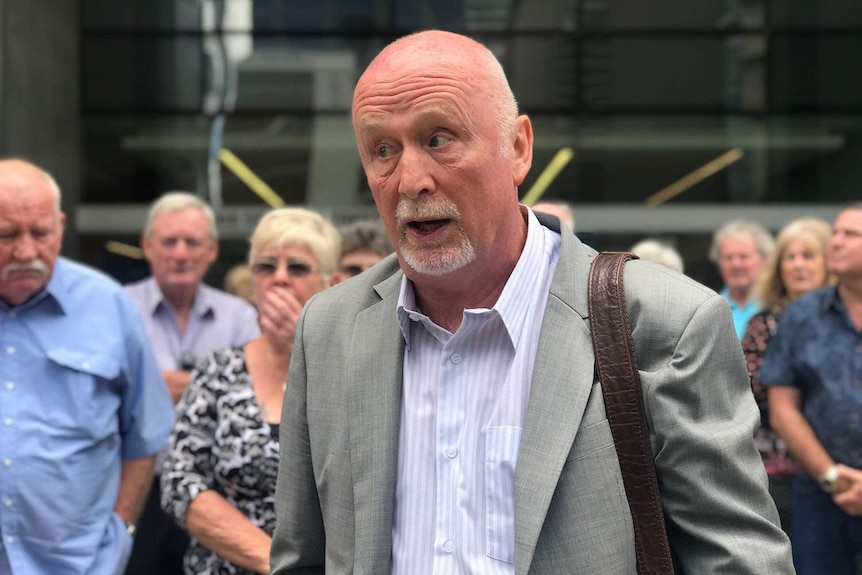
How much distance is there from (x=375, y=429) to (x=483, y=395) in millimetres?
221

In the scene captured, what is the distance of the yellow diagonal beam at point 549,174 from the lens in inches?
540

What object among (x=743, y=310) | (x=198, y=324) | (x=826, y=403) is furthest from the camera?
(x=743, y=310)

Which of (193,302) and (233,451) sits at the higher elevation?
(193,302)

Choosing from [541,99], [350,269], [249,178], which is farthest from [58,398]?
[541,99]

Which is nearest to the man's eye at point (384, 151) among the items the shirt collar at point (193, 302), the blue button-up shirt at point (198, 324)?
the blue button-up shirt at point (198, 324)

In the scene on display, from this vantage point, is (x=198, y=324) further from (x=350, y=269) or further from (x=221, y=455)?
(x=221, y=455)

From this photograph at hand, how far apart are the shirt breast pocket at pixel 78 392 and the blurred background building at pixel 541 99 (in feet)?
29.9

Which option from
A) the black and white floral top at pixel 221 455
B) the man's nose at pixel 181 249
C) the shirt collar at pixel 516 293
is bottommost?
the black and white floral top at pixel 221 455

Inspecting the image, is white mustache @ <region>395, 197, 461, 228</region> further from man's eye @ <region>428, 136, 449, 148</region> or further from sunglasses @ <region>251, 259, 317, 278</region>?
sunglasses @ <region>251, 259, 317, 278</region>

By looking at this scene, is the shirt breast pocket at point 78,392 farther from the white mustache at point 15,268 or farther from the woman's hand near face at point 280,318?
the woman's hand near face at point 280,318

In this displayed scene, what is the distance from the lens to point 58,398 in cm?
455

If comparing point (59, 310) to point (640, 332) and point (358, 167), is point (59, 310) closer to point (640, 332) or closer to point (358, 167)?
point (640, 332)

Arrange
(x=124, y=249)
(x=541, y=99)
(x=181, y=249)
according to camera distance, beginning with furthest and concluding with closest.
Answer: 1. (x=541, y=99)
2. (x=124, y=249)
3. (x=181, y=249)

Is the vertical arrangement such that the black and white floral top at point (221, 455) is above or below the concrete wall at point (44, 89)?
below
